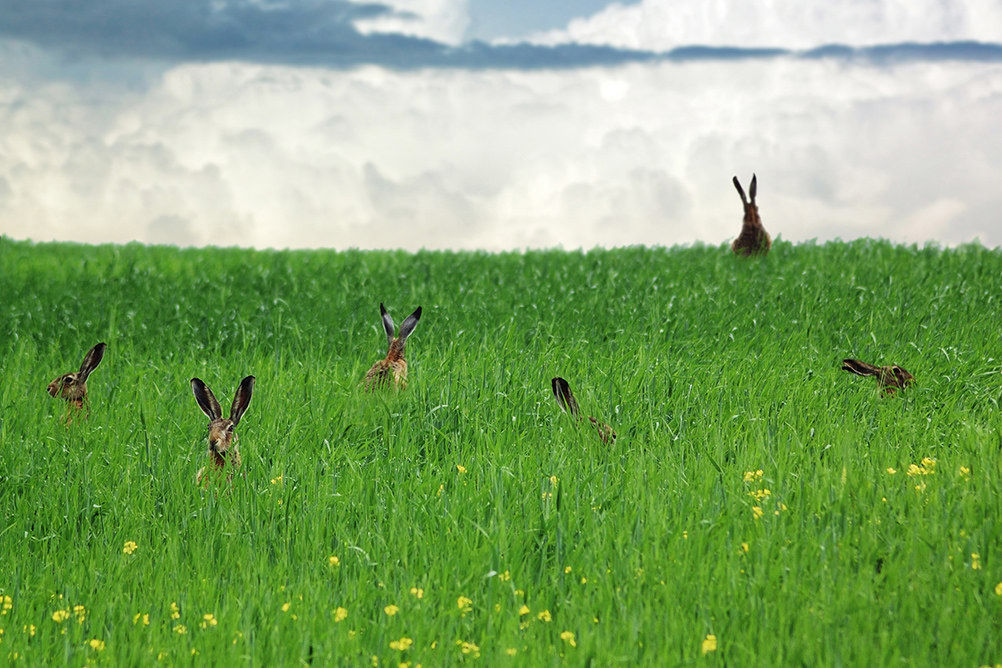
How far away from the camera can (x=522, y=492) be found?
484cm

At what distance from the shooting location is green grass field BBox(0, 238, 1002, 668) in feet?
11.9

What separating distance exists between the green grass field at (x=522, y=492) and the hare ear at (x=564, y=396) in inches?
7.9

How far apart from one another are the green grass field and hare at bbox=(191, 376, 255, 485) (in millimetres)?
166

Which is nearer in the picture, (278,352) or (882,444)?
(882,444)

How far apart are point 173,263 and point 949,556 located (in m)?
12.8

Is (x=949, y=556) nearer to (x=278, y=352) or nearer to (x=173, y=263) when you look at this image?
(x=278, y=352)

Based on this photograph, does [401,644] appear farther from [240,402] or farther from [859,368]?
[859,368]

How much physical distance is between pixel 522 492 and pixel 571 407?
0.95 m

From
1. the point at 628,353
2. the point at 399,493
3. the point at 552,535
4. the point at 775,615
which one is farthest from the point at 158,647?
the point at 628,353

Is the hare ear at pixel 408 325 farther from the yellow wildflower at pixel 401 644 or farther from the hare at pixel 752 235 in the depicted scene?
the hare at pixel 752 235

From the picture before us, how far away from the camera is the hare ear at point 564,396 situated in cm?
549

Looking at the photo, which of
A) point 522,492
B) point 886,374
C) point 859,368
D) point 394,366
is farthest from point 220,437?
point 886,374

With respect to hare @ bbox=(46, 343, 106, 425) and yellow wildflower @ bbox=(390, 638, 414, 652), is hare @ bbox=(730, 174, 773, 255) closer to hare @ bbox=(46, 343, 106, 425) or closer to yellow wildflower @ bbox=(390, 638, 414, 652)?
hare @ bbox=(46, 343, 106, 425)

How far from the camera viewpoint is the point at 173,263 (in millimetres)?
14094
